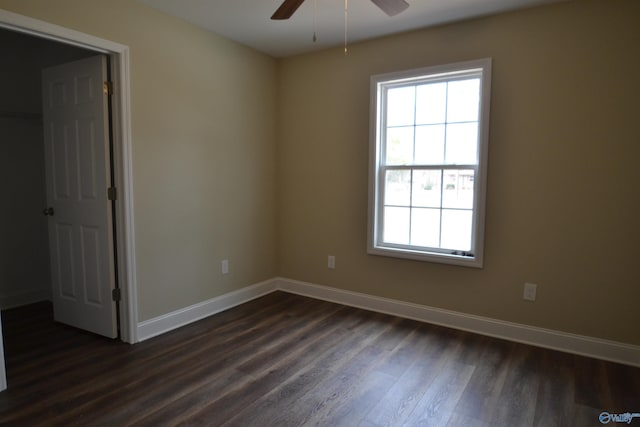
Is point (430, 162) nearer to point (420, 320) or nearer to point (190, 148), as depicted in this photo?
point (420, 320)

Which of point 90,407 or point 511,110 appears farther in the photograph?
point 511,110

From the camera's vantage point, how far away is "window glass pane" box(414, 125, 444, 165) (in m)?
3.24

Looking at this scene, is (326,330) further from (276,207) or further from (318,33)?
(318,33)

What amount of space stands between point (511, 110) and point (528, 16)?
27.1 inches

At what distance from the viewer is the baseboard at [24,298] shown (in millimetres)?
3584

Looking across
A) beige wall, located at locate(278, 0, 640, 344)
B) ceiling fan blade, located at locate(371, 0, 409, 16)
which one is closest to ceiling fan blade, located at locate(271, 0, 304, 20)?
ceiling fan blade, located at locate(371, 0, 409, 16)

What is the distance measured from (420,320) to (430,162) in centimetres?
142

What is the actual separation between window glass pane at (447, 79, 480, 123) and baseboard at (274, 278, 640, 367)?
65.7 inches

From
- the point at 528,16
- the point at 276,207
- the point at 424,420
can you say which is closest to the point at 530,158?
the point at 528,16

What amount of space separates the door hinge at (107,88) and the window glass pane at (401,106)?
2304mm

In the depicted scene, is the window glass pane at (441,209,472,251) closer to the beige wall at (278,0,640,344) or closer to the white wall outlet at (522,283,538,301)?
the beige wall at (278,0,640,344)

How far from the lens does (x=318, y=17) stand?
9.80 ft

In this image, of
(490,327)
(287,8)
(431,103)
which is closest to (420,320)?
(490,327)

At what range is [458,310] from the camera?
10.5 feet
